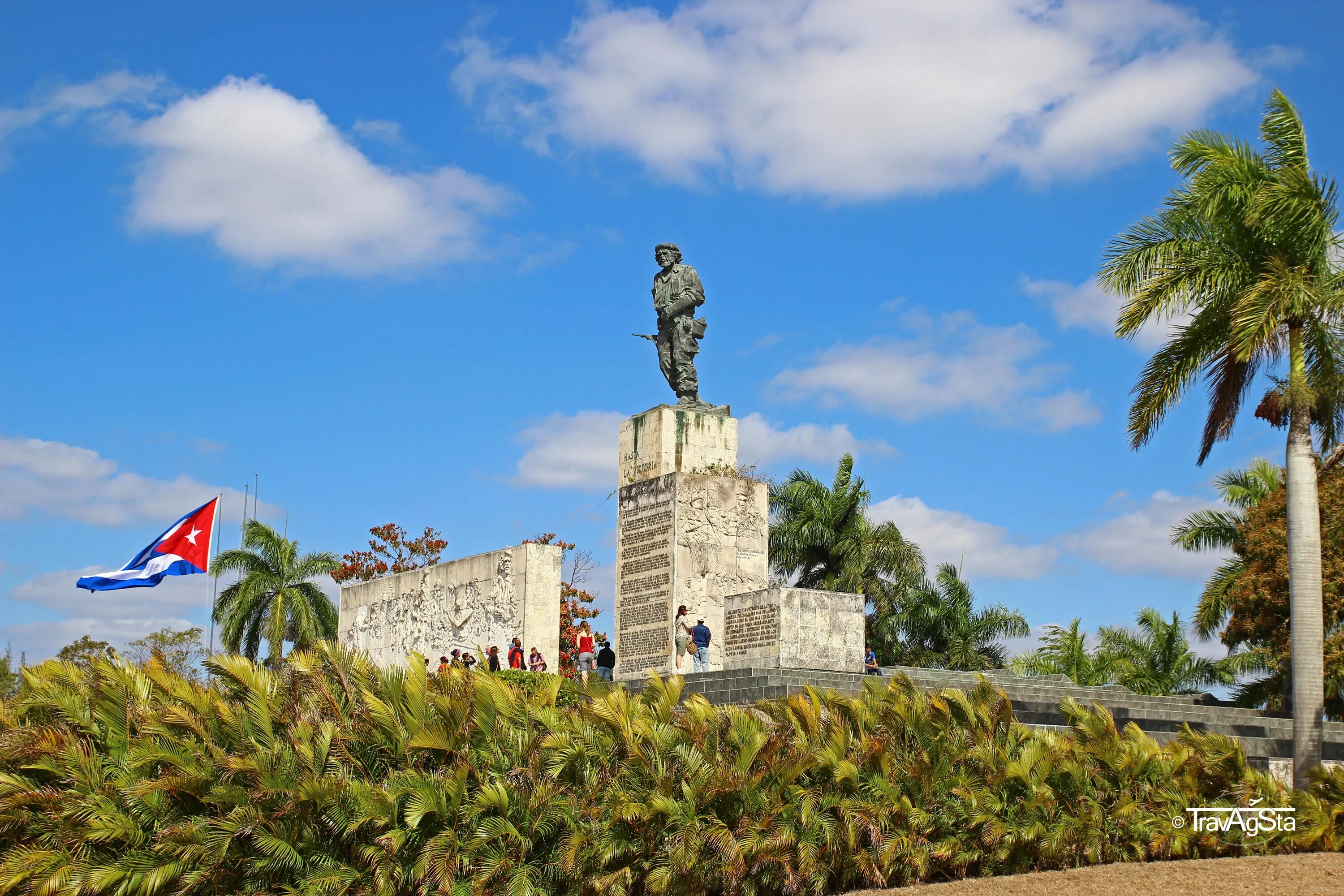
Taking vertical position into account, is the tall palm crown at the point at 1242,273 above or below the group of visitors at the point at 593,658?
above

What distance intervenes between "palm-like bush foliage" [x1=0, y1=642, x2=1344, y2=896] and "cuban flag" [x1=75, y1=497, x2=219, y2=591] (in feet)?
28.9

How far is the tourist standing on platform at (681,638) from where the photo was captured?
1627 centimetres

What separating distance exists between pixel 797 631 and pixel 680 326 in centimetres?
514

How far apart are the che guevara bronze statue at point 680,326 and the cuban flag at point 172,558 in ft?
23.7

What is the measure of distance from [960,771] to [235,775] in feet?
17.1

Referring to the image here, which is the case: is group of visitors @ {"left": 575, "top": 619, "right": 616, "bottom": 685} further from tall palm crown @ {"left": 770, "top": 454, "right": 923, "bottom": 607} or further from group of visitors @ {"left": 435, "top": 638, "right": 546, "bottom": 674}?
tall palm crown @ {"left": 770, "top": 454, "right": 923, "bottom": 607}

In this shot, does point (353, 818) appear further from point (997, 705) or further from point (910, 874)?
point (997, 705)

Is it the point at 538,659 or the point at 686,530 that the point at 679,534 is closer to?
the point at 686,530

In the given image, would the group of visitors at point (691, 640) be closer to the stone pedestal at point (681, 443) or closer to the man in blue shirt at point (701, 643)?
the man in blue shirt at point (701, 643)

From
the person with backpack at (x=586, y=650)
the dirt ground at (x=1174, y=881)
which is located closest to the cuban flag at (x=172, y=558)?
the person with backpack at (x=586, y=650)

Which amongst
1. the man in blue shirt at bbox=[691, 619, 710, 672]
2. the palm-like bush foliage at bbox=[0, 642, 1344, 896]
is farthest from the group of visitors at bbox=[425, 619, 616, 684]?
the palm-like bush foliage at bbox=[0, 642, 1344, 896]

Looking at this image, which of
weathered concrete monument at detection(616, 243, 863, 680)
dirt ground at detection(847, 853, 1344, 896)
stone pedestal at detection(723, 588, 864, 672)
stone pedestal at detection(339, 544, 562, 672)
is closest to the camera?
dirt ground at detection(847, 853, 1344, 896)

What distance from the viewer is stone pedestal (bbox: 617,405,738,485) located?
17797mm

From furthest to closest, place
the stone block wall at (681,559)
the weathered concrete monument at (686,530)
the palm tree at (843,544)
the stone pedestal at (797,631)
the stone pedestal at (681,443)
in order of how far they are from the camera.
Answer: the palm tree at (843,544), the stone pedestal at (681,443), the stone block wall at (681,559), the weathered concrete monument at (686,530), the stone pedestal at (797,631)
